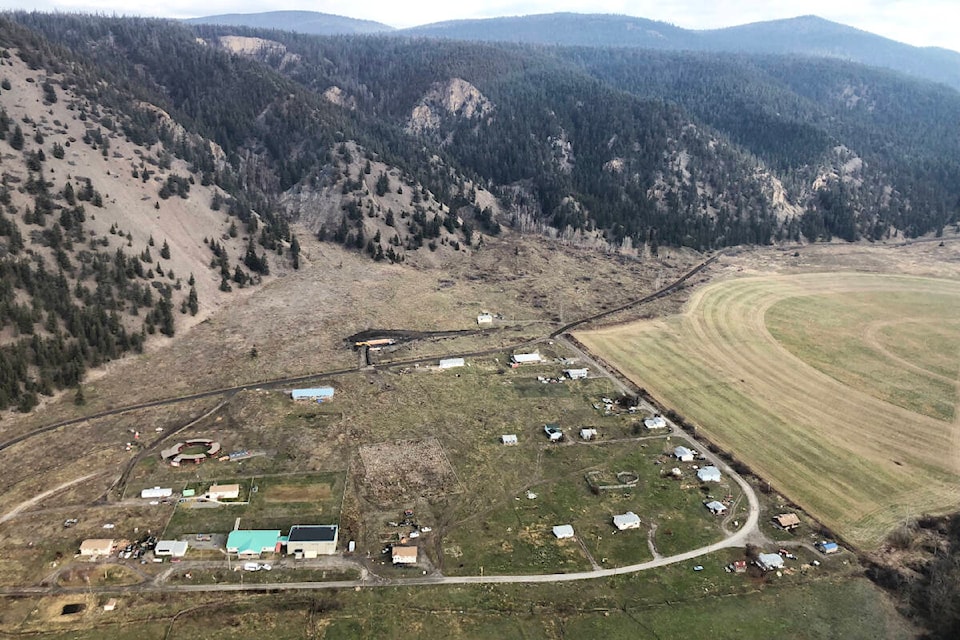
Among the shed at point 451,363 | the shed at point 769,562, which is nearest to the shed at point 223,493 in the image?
the shed at point 451,363

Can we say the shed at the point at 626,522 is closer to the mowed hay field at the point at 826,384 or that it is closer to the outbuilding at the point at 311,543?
the mowed hay field at the point at 826,384

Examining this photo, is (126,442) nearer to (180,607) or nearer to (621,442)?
(180,607)

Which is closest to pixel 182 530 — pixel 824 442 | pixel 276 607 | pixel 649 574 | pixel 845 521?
pixel 276 607

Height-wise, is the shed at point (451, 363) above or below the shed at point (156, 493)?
below

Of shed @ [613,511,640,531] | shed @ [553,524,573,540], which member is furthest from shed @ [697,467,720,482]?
shed @ [553,524,573,540]

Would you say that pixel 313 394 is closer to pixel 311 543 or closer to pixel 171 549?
pixel 311 543

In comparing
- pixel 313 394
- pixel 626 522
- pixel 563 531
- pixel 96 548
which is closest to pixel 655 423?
pixel 626 522
